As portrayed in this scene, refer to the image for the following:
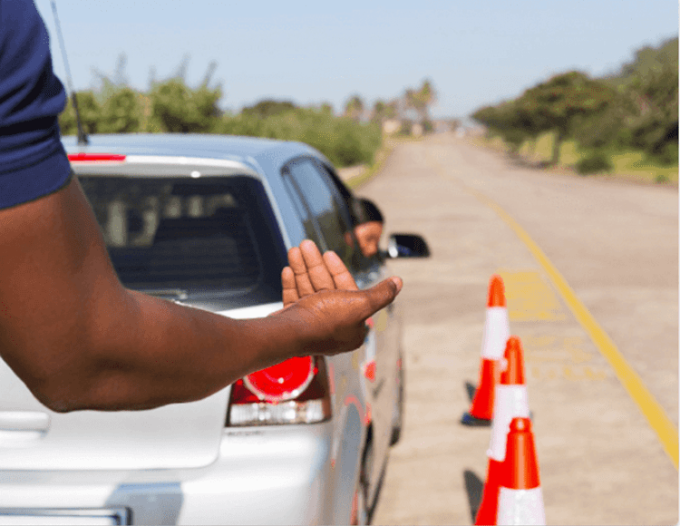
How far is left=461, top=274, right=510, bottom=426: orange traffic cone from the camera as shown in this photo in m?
5.32

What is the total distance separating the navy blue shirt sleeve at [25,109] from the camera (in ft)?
3.00

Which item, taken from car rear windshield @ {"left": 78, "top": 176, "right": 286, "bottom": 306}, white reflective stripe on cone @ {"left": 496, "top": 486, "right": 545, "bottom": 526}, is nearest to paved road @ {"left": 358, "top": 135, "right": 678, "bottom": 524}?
white reflective stripe on cone @ {"left": 496, "top": 486, "right": 545, "bottom": 526}

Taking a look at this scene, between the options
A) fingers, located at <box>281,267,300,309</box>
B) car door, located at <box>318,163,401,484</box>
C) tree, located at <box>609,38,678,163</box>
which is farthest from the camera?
tree, located at <box>609,38,678,163</box>

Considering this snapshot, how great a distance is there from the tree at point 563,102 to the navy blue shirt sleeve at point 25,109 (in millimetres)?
60048

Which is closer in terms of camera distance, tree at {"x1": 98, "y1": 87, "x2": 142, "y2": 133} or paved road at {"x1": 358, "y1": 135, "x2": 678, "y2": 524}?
paved road at {"x1": 358, "y1": 135, "x2": 678, "y2": 524}

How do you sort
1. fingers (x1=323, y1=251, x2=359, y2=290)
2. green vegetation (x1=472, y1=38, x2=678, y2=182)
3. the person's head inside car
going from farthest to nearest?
green vegetation (x1=472, y1=38, x2=678, y2=182) → the person's head inside car → fingers (x1=323, y1=251, x2=359, y2=290)

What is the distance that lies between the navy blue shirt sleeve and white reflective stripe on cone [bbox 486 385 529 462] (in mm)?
3188

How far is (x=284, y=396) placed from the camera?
250 cm

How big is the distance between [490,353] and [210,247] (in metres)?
2.87

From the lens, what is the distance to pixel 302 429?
8.05 feet

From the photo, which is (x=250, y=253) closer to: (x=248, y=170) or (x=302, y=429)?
(x=248, y=170)

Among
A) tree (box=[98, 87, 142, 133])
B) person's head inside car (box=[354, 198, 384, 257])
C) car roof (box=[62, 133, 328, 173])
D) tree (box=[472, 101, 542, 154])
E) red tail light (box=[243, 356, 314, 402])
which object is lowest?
tree (box=[472, 101, 542, 154])

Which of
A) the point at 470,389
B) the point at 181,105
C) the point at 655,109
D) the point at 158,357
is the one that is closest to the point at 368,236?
the point at 470,389

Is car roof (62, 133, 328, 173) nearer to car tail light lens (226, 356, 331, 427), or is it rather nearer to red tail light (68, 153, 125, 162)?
red tail light (68, 153, 125, 162)
